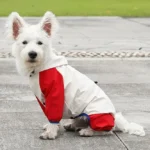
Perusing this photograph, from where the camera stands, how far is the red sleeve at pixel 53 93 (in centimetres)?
593

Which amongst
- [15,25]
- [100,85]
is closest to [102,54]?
[100,85]

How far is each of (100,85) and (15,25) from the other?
3312 mm

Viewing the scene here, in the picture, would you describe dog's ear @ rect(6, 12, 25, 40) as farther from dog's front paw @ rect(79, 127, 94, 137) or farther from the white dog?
dog's front paw @ rect(79, 127, 94, 137)

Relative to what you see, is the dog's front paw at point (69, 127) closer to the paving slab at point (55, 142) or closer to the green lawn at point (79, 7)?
the paving slab at point (55, 142)

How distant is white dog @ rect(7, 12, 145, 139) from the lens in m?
5.94

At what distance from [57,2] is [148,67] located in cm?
1594

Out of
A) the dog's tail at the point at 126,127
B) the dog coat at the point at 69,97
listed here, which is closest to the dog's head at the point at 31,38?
the dog coat at the point at 69,97

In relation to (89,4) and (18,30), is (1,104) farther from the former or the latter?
(89,4)

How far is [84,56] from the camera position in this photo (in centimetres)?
1191

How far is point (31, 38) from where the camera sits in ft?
19.5

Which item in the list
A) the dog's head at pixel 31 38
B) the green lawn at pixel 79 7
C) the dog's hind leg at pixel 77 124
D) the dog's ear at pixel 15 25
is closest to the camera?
the dog's head at pixel 31 38

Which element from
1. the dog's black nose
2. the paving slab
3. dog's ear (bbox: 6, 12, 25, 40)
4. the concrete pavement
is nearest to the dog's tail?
the concrete pavement

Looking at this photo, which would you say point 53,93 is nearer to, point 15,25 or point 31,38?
point 31,38

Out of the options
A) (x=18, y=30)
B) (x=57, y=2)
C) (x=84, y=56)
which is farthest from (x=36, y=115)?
(x=57, y=2)
